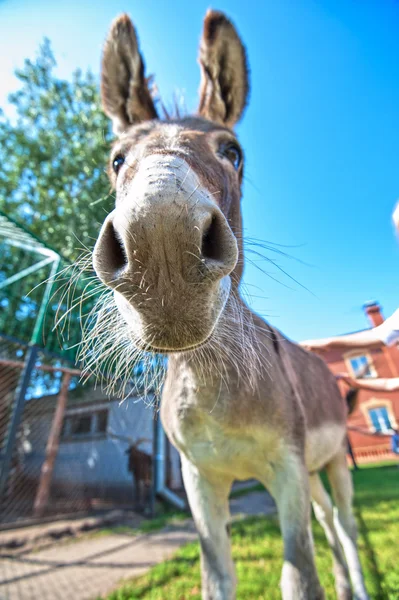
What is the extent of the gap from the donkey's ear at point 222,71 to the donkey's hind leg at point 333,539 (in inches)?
143

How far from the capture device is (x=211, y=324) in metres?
0.97

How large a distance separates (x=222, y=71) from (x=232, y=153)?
1.13 metres

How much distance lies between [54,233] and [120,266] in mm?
7925

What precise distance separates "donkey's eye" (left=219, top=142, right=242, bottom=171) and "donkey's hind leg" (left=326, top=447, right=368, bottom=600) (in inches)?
123

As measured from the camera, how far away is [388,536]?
397 centimetres

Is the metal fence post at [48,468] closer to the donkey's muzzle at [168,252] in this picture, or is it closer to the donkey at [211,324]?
the donkey at [211,324]

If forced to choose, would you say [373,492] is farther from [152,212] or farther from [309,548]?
[152,212]

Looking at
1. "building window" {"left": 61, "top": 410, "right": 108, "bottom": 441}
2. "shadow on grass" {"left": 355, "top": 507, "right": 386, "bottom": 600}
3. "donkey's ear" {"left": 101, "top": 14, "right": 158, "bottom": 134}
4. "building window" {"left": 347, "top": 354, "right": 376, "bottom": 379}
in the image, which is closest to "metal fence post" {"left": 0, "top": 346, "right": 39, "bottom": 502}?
"donkey's ear" {"left": 101, "top": 14, "right": 158, "bottom": 134}

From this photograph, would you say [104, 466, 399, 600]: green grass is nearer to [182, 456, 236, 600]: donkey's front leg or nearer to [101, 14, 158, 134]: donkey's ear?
[182, 456, 236, 600]: donkey's front leg

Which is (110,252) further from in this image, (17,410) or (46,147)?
(46,147)

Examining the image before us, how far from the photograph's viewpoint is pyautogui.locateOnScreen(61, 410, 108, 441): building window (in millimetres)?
9754

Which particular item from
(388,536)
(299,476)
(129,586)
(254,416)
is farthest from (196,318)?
(388,536)

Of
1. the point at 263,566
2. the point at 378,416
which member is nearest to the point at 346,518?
the point at 263,566

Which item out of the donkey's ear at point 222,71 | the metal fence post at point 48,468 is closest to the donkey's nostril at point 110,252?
the donkey's ear at point 222,71
